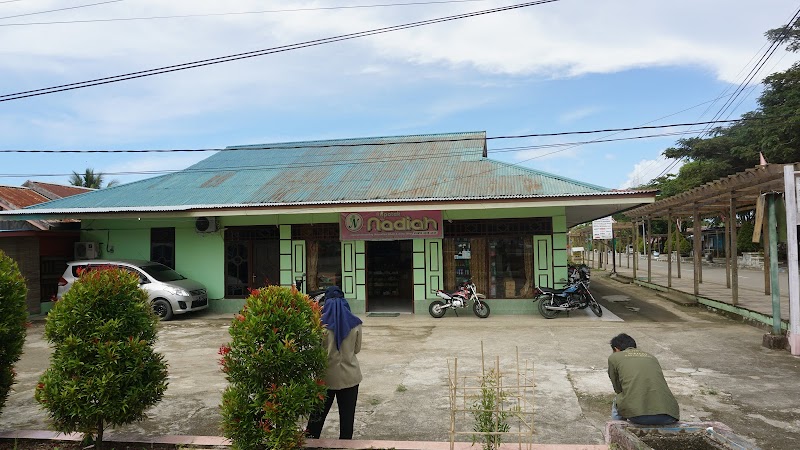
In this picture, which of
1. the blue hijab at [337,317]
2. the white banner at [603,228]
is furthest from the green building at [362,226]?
the white banner at [603,228]

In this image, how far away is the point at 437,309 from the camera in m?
12.4

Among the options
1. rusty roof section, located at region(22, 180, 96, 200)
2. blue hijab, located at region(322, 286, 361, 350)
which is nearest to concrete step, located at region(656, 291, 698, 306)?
blue hijab, located at region(322, 286, 361, 350)

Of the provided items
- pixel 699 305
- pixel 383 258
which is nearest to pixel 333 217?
pixel 383 258

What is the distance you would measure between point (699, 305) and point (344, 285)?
9.42 meters

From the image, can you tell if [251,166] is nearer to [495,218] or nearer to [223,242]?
[223,242]

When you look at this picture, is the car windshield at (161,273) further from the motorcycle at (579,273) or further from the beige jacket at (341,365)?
the motorcycle at (579,273)

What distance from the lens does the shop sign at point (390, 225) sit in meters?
12.6

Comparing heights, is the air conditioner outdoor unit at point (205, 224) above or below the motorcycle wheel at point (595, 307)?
above

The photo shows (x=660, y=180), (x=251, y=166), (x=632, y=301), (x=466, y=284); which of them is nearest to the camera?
(x=466, y=284)

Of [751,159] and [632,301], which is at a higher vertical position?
[751,159]

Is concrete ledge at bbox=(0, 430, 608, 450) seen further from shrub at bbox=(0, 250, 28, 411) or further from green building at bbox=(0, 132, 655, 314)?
green building at bbox=(0, 132, 655, 314)

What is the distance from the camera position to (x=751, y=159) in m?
29.4

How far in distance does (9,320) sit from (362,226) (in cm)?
874

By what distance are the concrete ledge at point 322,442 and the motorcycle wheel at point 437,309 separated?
26.5ft
